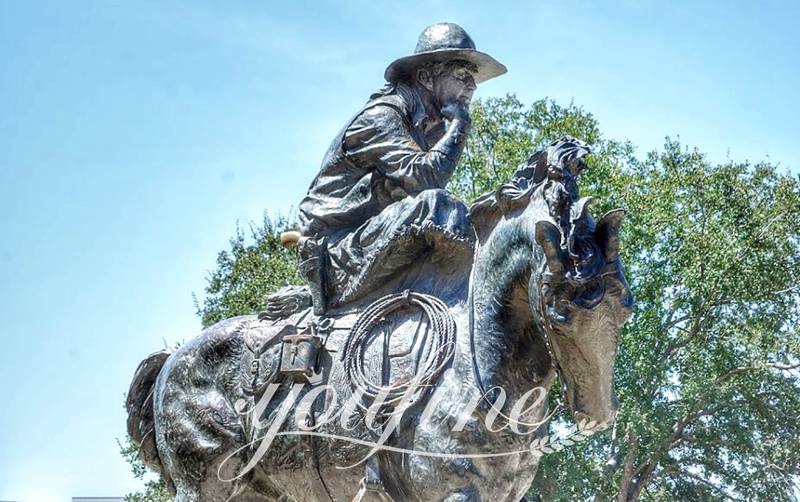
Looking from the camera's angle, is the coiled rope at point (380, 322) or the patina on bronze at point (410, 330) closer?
the patina on bronze at point (410, 330)

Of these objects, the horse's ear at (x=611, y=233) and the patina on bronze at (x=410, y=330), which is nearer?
the horse's ear at (x=611, y=233)

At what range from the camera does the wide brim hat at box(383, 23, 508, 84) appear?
7.13 m

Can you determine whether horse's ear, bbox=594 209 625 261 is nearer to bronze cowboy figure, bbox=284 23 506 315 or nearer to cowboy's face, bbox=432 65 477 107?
bronze cowboy figure, bbox=284 23 506 315

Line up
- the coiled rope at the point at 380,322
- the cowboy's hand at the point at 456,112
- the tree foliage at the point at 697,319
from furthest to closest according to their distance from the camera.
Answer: the tree foliage at the point at 697,319, the cowboy's hand at the point at 456,112, the coiled rope at the point at 380,322

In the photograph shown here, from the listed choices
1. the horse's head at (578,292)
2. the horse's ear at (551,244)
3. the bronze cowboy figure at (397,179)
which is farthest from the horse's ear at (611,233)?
the bronze cowboy figure at (397,179)

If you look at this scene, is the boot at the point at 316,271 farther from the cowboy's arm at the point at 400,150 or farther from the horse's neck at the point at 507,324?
the horse's neck at the point at 507,324

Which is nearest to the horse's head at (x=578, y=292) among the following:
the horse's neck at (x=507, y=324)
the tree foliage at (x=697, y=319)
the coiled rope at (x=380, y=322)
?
the horse's neck at (x=507, y=324)

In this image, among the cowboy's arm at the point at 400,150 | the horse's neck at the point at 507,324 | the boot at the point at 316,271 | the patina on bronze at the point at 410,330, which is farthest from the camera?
the boot at the point at 316,271

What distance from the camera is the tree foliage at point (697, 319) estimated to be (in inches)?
893

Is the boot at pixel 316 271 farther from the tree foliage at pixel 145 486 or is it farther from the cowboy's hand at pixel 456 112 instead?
the tree foliage at pixel 145 486

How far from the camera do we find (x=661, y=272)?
2400 cm

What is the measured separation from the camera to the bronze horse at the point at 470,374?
5.67 metres

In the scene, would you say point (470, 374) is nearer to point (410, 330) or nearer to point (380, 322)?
point (410, 330)

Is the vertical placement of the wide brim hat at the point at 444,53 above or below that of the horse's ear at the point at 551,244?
above
